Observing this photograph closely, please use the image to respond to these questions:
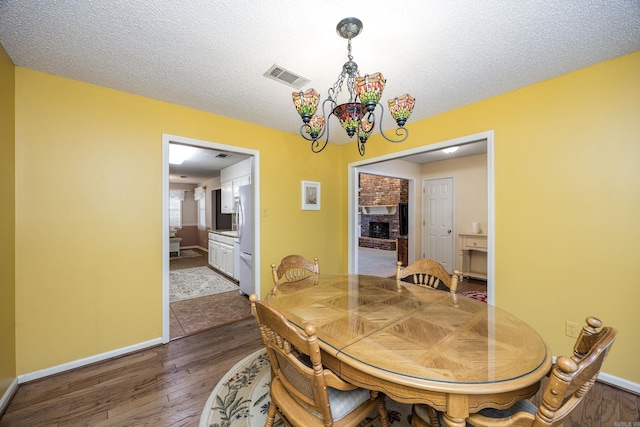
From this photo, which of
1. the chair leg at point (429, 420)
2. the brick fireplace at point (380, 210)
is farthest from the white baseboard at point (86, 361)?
the brick fireplace at point (380, 210)

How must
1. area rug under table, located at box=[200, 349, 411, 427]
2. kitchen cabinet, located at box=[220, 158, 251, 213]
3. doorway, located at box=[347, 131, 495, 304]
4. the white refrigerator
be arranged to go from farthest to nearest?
kitchen cabinet, located at box=[220, 158, 251, 213] → the white refrigerator → doorway, located at box=[347, 131, 495, 304] → area rug under table, located at box=[200, 349, 411, 427]

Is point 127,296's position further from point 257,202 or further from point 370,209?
point 370,209

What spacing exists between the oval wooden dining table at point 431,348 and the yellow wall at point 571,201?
114cm

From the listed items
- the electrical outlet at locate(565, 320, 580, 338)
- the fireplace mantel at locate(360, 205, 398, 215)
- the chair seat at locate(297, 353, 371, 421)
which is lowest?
the electrical outlet at locate(565, 320, 580, 338)

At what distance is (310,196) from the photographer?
3789mm

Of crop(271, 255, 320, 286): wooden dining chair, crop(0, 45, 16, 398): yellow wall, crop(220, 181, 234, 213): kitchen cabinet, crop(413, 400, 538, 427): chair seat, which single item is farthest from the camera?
crop(220, 181, 234, 213): kitchen cabinet

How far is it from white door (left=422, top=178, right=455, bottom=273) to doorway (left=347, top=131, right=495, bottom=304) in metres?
0.19

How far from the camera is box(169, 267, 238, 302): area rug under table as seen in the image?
161 inches

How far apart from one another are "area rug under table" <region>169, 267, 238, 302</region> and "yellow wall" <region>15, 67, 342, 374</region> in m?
1.59

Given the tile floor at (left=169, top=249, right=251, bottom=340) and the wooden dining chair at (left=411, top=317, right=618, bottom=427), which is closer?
the wooden dining chair at (left=411, top=317, right=618, bottom=427)

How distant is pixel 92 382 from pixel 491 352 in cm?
276

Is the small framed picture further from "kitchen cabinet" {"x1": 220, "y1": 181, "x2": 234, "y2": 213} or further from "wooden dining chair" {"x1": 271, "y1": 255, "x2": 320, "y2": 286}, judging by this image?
"kitchen cabinet" {"x1": 220, "y1": 181, "x2": 234, "y2": 213}

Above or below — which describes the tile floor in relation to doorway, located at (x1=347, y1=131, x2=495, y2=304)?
below

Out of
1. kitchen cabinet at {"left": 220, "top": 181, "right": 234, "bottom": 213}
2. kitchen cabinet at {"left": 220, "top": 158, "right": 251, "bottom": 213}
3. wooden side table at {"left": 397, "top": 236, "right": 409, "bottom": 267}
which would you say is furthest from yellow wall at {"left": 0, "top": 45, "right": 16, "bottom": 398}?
wooden side table at {"left": 397, "top": 236, "right": 409, "bottom": 267}
